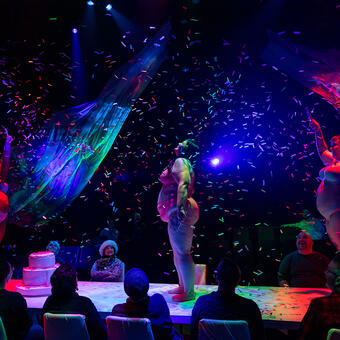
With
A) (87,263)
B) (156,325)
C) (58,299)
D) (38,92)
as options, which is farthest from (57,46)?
(156,325)

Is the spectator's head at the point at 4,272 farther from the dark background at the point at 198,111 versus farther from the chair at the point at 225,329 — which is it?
the dark background at the point at 198,111

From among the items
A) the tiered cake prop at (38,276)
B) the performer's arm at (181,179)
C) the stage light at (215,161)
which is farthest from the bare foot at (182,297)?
the stage light at (215,161)

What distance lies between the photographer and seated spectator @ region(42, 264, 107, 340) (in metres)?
2.47

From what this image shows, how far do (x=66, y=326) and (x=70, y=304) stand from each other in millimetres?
177

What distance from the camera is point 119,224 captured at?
780 centimetres

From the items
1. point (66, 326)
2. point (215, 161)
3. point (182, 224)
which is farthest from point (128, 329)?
point (215, 161)

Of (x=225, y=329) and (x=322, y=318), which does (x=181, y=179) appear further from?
(x=322, y=318)

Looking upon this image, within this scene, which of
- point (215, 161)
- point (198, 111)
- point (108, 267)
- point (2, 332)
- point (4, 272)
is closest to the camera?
point (2, 332)

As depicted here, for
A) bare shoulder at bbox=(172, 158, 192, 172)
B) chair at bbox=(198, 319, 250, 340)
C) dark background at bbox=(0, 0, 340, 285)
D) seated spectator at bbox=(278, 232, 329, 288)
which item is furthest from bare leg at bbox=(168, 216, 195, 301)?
dark background at bbox=(0, 0, 340, 285)

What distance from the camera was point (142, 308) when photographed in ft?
7.68

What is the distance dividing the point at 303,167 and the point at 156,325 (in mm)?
4938

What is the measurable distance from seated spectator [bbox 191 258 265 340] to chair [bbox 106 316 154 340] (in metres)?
0.38

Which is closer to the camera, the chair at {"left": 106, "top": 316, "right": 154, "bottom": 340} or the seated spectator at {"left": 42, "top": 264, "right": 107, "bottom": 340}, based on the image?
the chair at {"left": 106, "top": 316, "right": 154, "bottom": 340}

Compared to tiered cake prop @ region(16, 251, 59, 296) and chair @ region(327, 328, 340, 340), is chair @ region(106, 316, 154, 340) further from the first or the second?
tiered cake prop @ region(16, 251, 59, 296)
